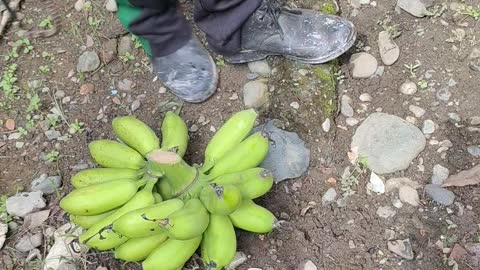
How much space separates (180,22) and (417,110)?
97cm

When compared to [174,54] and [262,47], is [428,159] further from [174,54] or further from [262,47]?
[174,54]

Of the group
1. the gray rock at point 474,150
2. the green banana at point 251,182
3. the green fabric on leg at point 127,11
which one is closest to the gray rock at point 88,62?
the green fabric on leg at point 127,11

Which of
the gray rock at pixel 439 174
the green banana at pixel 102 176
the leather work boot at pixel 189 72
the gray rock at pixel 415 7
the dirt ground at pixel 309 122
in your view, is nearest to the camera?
the green banana at pixel 102 176

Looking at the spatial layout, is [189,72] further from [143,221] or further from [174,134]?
[143,221]

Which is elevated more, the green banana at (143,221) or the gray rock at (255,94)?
the green banana at (143,221)

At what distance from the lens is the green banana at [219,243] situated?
1966mm

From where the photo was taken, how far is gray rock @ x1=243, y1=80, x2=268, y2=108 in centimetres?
251

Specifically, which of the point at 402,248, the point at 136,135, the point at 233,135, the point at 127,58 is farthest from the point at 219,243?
the point at 127,58

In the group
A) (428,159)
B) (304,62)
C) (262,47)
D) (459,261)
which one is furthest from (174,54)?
(459,261)

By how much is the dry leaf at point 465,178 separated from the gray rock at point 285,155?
50 cm

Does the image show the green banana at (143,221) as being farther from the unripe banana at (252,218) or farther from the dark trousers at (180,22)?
the dark trousers at (180,22)

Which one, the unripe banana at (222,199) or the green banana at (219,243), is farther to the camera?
the green banana at (219,243)

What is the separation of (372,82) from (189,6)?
0.87m

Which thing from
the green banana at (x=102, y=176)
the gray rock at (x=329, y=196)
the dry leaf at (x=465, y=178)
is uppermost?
the green banana at (x=102, y=176)
